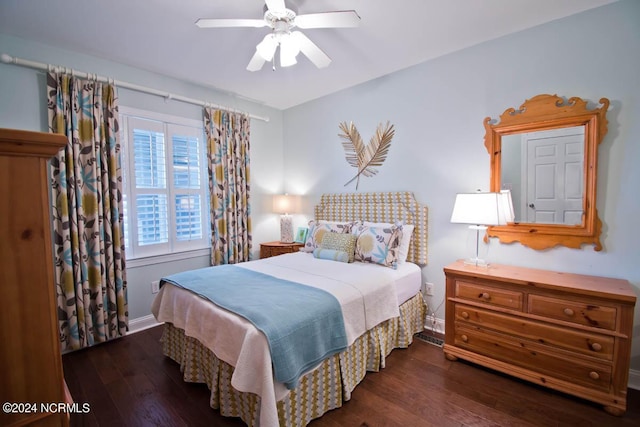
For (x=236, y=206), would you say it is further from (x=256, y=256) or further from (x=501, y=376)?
(x=501, y=376)

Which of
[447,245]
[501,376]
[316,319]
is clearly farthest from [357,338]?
[447,245]

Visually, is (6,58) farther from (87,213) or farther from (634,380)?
(634,380)

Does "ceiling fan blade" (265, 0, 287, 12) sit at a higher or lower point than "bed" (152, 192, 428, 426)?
higher

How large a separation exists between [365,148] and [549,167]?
1715 millimetres

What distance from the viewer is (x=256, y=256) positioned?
3.99 meters

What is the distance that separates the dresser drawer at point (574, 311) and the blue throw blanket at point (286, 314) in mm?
1351

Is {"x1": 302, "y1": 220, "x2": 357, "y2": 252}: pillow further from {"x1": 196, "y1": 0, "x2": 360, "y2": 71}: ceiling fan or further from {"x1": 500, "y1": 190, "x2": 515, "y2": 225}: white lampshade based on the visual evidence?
{"x1": 196, "y1": 0, "x2": 360, "y2": 71}: ceiling fan

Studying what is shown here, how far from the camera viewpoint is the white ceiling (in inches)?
77.6

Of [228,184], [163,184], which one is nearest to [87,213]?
[163,184]

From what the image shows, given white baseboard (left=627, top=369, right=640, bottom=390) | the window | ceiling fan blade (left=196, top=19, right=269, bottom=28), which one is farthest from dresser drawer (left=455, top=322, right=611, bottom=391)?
the window

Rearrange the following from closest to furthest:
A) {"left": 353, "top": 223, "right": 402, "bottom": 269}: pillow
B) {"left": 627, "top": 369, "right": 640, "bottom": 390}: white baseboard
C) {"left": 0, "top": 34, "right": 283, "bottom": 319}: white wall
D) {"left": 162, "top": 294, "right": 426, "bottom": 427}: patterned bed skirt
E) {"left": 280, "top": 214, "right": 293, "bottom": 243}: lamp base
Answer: {"left": 162, "top": 294, "right": 426, "bottom": 427}: patterned bed skirt, {"left": 627, "top": 369, "right": 640, "bottom": 390}: white baseboard, {"left": 0, "top": 34, "right": 283, "bottom": 319}: white wall, {"left": 353, "top": 223, "right": 402, "bottom": 269}: pillow, {"left": 280, "top": 214, "right": 293, "bottom": 243}: lamp base

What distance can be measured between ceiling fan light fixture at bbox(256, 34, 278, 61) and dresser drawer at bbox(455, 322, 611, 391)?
253 centimetres

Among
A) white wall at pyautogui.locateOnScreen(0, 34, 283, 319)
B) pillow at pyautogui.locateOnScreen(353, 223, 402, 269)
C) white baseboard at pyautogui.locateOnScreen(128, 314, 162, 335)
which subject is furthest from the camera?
white baseboard at pyautogui.locateOnScreen(128, 314, 162, 335)

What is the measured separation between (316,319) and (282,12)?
1.89 m
